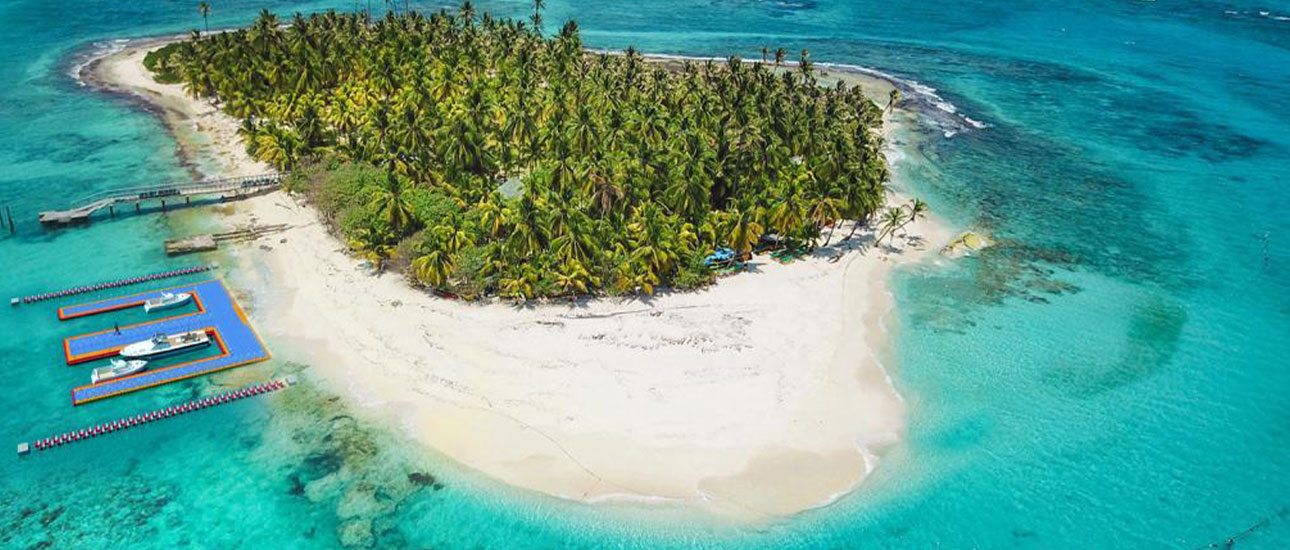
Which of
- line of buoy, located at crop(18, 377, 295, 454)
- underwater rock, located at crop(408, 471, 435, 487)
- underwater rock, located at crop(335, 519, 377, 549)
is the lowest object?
underwater rock, located at crop(335, 519, 377, 549)

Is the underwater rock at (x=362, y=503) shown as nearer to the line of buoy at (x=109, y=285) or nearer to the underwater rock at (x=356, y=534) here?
the underwater rock at (x=356, y=534)

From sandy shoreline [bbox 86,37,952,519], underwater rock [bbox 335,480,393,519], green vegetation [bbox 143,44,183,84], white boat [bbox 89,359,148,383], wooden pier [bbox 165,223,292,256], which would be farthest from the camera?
green vegetation [bbox 143,44,183,84]

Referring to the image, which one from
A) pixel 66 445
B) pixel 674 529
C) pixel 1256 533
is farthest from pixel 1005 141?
pixel 66 445

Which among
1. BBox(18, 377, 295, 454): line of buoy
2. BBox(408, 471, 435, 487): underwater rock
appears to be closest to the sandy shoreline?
BBox(408, 471, 435, 487): underwater rock

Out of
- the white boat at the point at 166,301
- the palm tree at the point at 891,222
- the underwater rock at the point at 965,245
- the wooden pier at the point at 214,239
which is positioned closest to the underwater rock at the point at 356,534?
the white boat at the point at 166,301

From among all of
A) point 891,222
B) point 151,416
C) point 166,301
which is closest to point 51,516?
point 151,416

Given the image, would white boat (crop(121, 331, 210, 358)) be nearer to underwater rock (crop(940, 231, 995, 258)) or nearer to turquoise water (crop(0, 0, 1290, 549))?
turquoise water (crop(0, 0, 1290, 549))

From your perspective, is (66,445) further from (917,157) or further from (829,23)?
(829,23)
